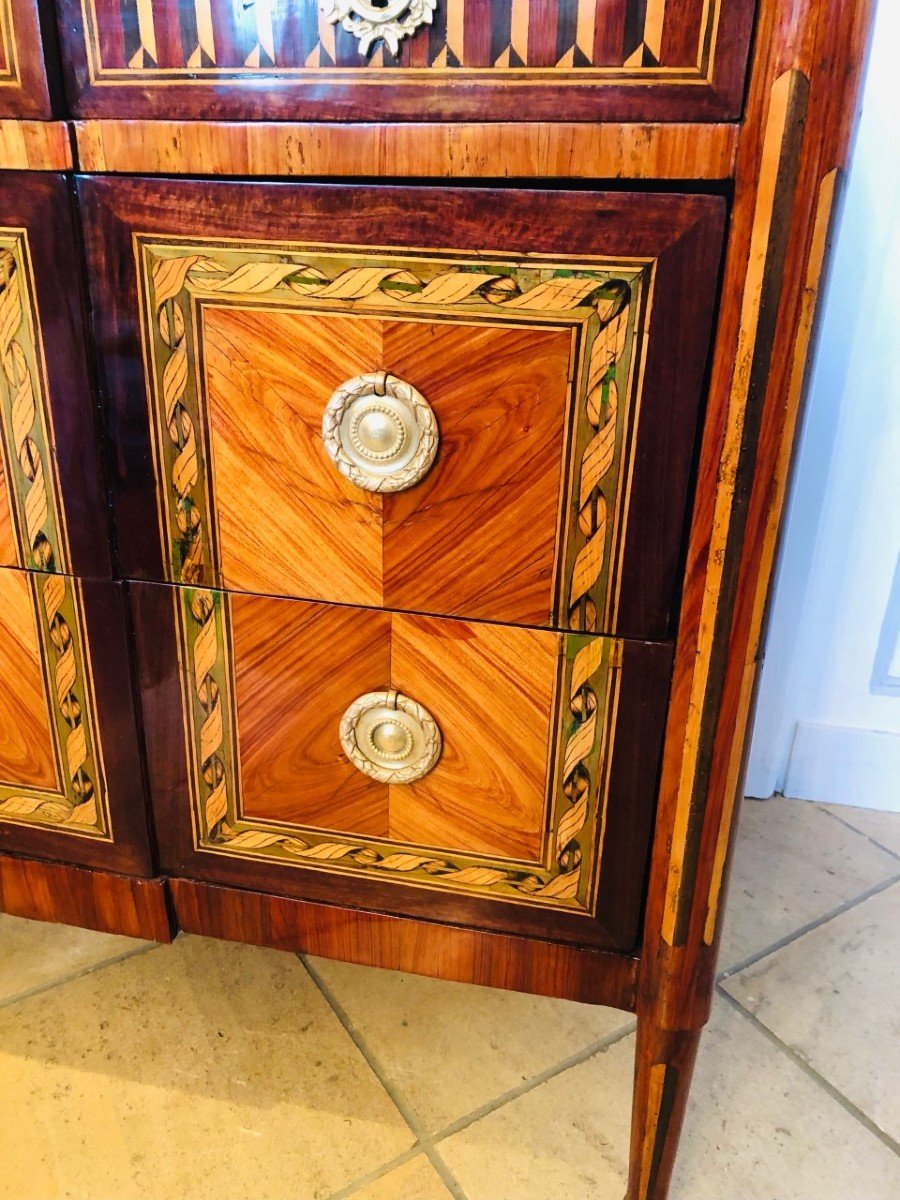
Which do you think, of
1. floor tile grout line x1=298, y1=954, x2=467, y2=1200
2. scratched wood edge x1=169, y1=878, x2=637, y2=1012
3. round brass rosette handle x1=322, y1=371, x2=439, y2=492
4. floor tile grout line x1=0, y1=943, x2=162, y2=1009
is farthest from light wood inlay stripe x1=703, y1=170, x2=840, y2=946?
floor tile grout line x1=0, y1=943, x2=162, y2=1009

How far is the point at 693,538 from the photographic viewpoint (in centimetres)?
61

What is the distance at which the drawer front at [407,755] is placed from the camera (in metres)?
0.69

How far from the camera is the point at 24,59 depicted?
61 cm

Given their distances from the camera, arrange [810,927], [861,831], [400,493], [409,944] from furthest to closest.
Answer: [861,831] < [810,927] < [409,944] < [400,493]

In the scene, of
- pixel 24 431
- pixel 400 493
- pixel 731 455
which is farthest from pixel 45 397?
pixel 731 455

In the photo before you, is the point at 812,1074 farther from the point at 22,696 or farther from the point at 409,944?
the point at 22,696

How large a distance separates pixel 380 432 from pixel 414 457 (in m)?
0.03

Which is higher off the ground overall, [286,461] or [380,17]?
[380,17]

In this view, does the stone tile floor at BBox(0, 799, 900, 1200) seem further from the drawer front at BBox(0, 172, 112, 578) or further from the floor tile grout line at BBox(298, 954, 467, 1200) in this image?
the drawer front at BBox(0, 172, 112, 578)

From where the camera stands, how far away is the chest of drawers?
556 mm

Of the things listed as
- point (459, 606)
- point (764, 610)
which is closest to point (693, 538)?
point (764, 610)

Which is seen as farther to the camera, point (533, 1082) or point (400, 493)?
point (533, 1082)

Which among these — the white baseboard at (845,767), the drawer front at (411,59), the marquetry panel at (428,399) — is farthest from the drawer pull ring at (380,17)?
the white baseboard at (845,767)

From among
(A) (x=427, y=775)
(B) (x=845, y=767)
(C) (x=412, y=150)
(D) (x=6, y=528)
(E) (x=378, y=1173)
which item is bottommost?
(E) (x=378, y=1173)
